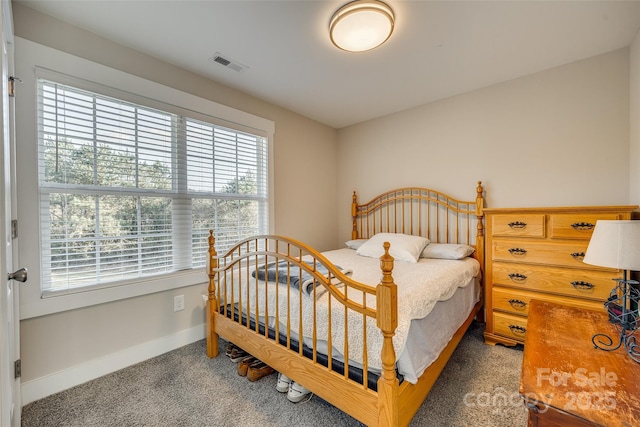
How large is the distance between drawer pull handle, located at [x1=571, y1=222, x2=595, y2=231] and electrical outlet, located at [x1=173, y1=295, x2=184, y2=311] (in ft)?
10.2

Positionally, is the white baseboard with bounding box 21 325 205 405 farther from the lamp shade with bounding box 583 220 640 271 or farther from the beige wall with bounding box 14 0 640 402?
the lamp shade with bounding box 583 220 640 271

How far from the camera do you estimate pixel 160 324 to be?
2.19 m

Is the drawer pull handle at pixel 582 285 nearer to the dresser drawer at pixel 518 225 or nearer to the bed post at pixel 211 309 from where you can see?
the dresser drawer at pixel 518 225

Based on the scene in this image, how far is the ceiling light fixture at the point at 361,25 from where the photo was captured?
62.5 inches

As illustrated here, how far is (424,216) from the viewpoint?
3105 millimetres

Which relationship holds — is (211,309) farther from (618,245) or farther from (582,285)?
(582,285)

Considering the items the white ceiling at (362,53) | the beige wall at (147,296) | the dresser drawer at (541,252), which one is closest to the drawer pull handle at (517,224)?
the dresser drawer at (541,252)

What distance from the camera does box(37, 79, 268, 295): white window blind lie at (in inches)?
69.1

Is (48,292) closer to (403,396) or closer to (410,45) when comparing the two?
(403,396)

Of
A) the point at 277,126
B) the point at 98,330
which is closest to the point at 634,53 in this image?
the point at 277,126

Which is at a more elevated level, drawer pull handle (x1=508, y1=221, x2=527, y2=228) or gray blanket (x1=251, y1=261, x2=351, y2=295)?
drawer pull handle (x1=508, y1=221, x2=527, y2=228)

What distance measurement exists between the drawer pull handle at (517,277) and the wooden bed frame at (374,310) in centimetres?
44

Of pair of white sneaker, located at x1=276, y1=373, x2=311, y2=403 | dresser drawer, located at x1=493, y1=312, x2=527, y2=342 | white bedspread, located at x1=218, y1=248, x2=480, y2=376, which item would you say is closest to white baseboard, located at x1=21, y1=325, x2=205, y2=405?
white bedspread, located at x1=218, y1=248, x2=480, y2=376

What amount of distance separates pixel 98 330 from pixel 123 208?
0.88m
